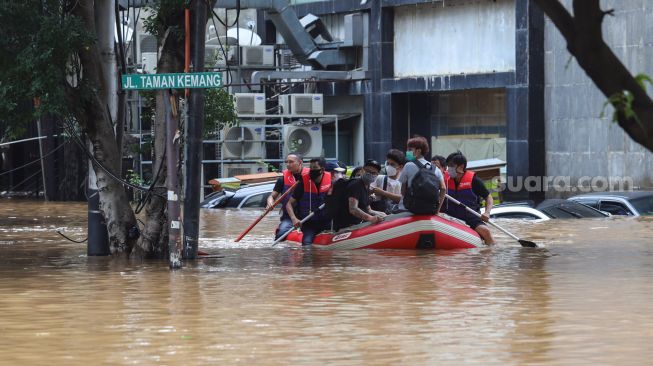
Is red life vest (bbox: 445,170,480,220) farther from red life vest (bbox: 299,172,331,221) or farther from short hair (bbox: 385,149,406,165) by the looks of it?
red life vest (bbox: 299,172,331,221)

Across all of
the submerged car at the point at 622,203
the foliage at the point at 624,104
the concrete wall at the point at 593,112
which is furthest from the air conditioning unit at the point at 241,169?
the foliage at the point at 624,104

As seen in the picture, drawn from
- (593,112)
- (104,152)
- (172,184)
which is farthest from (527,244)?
(593,112)

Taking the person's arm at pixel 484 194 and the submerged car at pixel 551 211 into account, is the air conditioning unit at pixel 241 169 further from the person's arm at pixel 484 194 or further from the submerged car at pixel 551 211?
the person's arm at pixel 484 194

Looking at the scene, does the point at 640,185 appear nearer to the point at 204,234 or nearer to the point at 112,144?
the point at 204,234

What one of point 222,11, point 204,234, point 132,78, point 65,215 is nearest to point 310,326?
point 132,78

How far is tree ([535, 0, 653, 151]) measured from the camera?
5.20 meters

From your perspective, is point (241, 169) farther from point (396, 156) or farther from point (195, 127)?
point (195, 127)

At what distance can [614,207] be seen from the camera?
27672mm

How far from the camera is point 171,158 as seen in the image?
56.3ft

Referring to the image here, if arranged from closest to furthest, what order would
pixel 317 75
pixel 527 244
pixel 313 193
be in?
pixel 313 193 → pixel 527 244 → pixel 317 75

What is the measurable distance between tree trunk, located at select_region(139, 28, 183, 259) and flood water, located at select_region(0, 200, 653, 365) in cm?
58

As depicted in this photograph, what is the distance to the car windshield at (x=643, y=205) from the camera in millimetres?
27234

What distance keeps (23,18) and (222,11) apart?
28.2 metres

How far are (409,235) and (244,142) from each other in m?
19.8
